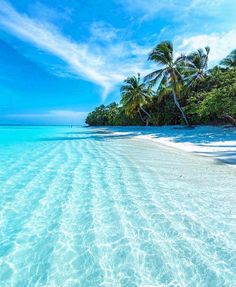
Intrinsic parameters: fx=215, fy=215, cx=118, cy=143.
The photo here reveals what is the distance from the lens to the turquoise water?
2086 millimetres

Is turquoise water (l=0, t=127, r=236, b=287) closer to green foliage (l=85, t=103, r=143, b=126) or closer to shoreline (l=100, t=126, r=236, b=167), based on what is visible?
shoreline (l=100, t=126, r=236, b=167)

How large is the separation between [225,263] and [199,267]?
280 mm

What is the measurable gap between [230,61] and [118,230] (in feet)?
79.1

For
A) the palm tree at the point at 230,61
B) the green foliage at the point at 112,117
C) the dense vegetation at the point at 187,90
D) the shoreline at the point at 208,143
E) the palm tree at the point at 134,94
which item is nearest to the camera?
the shoreline at the point at 208,143

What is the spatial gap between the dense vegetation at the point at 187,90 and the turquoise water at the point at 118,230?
12613 millimetres

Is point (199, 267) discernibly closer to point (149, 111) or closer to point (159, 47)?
point (159, 47)

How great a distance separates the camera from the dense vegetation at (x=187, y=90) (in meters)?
16.3

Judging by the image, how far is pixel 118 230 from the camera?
113 inches

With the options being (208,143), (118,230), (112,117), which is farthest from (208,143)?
(112,117)

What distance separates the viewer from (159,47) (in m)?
20.7

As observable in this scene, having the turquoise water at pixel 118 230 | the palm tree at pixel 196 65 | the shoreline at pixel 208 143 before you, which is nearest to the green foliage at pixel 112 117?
the palm tree at pixel 196 65

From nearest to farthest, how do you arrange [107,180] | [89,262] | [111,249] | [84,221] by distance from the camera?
[89,262], [111,249], [84,221], [107,180]

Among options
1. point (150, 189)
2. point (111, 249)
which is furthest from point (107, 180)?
point (111, 249)

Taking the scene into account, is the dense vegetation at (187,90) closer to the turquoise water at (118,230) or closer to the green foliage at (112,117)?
the green foliage at (112,117)
